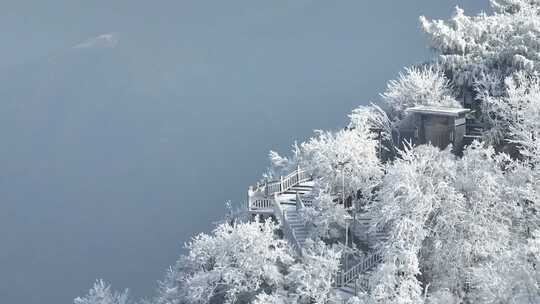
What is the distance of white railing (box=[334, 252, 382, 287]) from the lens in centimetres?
3209

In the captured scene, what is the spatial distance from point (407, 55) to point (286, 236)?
160 metres

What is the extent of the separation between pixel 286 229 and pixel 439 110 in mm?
10321

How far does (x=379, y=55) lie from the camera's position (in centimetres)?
19888

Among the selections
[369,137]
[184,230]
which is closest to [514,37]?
[369,137]

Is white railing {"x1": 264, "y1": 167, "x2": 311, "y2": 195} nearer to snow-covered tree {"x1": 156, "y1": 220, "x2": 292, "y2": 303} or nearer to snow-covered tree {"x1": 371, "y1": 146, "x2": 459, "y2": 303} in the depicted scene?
snow-covered tree {"x1": 156, "y1": 220, "x2": 292, "y2": 303}

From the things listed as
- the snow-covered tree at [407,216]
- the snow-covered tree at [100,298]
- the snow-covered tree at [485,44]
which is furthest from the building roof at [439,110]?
the snow-covered tree at [100,298]

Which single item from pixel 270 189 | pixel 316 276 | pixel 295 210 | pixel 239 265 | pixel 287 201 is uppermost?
pixel 270 189

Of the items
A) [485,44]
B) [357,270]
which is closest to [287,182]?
[357,270]

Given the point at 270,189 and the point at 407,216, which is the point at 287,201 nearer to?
the point at 270,189

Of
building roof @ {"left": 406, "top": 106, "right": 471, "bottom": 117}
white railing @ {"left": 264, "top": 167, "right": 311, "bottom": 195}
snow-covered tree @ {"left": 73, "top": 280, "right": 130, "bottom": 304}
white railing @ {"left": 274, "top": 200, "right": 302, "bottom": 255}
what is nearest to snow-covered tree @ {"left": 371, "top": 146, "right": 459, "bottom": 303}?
white railing @ {"left": 274, "top": 200, "right": 302, "bottom": 255}

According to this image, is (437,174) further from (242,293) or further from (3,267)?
(3,267)

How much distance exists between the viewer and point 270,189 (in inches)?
1613

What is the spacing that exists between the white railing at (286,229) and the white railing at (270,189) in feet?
4.23

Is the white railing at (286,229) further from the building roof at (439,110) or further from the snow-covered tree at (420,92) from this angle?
the snow-covered tree at (420,92)
